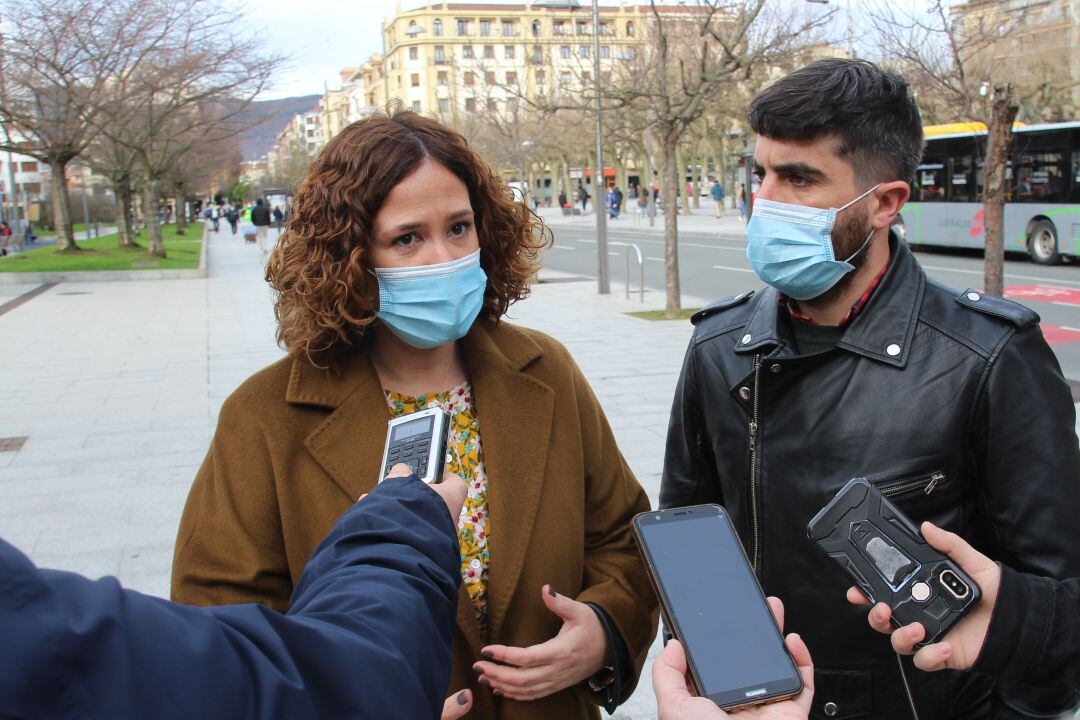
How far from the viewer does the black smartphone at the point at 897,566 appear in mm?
1537

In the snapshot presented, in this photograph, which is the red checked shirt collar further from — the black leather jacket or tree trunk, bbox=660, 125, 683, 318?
tree trunk, bbox=660, 125, 683, 318

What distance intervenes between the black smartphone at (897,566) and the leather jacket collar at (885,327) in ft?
1.28

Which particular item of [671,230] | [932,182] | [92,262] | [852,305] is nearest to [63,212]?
[92,262]

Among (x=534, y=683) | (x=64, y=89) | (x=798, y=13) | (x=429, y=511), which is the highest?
(x=798, y=13)

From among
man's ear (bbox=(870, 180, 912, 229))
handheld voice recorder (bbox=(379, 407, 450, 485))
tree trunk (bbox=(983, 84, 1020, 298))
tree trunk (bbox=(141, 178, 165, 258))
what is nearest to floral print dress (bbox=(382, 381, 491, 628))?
handheld voice recorder (bbox=(379, 407, 450, 485))

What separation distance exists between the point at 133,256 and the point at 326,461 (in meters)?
28.0

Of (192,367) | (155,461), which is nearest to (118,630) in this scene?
(155,461)

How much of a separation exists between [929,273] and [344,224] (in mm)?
17792

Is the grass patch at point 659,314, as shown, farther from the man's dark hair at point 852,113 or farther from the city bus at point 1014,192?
the man's dark hair at point 852,113

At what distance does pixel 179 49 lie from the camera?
23.6 meters

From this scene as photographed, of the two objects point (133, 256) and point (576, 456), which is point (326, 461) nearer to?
point (576, 456)

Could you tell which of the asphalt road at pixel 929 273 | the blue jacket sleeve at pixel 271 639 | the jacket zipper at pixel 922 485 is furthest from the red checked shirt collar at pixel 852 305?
the asphalt road at pixel 929 273

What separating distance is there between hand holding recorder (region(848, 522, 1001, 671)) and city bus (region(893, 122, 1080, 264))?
15696 millimetres

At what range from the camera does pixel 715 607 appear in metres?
1.62
